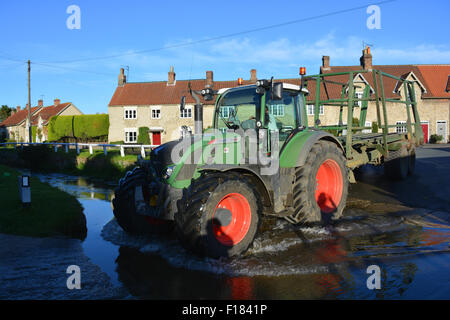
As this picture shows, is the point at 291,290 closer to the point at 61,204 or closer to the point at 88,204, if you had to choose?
the point at 61,204

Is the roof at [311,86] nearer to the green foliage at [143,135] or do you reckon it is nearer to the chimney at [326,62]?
the chimney at [326,62]

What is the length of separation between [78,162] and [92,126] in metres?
24.1

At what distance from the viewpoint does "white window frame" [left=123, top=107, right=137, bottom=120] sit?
40.4 m

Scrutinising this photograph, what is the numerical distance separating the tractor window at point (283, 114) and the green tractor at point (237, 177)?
2 centimetres

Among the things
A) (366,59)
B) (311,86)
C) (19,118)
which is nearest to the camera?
(366,59)

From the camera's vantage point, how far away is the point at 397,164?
9.94 meters

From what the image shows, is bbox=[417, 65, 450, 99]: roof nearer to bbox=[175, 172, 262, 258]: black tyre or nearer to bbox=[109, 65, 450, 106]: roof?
bbox=[109, 65, 450, 106]: roof

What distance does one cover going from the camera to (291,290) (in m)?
3.87

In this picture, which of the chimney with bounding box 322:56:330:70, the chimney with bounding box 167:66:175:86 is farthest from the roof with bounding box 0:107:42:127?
the chimney with bounding box 322:56:330:70

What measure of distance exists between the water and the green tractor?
28cm

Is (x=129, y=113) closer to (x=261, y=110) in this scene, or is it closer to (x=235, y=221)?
(x=261, y=110)

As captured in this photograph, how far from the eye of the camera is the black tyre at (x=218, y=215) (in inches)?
170

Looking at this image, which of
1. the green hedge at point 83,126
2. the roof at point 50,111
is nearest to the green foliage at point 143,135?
the green hedge at point 83,126

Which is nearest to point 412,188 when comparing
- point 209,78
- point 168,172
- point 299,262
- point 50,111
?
point 299,262
